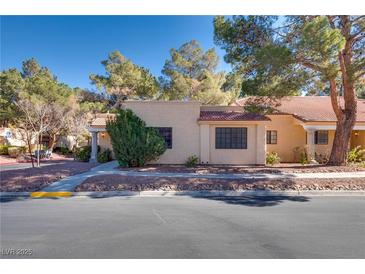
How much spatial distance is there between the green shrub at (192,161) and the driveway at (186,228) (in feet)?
22.5

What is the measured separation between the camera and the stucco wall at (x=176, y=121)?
50.7 ft

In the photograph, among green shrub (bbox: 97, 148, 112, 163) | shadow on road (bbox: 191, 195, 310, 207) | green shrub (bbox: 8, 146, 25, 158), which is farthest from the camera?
green shrub (bbox: 8, 146, 25, 158)

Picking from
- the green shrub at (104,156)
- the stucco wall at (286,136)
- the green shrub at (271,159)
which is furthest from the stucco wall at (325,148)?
the green shrub at (104,156)

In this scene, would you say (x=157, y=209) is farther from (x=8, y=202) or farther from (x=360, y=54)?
(x=360, y=54)

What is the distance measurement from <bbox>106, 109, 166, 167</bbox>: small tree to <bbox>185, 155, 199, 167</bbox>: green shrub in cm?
190

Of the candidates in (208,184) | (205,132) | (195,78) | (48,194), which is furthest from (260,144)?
(195,78)

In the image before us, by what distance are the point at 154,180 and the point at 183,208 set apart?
11.0 feet

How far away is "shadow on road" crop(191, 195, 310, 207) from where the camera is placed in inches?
304

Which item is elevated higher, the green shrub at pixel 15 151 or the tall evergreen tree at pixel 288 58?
the tall evergreen tree at pixel 288 58

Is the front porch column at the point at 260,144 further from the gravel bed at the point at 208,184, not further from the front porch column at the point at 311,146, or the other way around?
the gravel bed at the point at 208,184

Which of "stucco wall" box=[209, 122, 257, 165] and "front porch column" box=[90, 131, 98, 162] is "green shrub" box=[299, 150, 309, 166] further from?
"front porch column" box=[90, 131, 98, 162]

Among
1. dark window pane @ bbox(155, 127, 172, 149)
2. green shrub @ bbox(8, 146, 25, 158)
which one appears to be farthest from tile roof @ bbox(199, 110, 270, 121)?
green shrub @ bbox(8, 146, 25, 158)

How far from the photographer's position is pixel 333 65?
440 inches

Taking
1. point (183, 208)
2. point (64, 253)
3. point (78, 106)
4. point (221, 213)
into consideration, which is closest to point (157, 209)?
point (183, 208)
